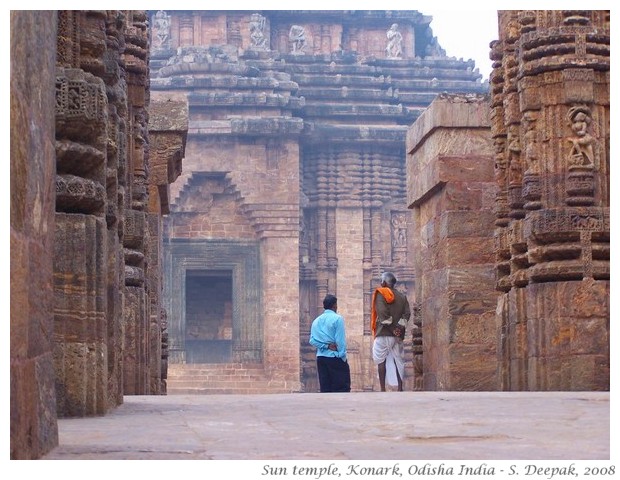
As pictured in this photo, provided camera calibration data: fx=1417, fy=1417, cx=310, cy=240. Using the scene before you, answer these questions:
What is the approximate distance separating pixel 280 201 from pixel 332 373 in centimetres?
1503

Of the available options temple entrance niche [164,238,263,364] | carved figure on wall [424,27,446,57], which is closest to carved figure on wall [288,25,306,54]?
carved figure on wall [424,27,446,57]

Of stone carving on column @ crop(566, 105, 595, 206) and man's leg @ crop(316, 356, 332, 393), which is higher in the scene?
stone carving on column @ crop(566, 105, 595, 206)

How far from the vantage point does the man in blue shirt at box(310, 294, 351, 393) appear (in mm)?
13211

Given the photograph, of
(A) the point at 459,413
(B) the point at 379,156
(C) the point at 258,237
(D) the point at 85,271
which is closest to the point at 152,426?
(D) the point at 85,271

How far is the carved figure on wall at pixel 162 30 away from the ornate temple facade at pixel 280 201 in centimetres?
4

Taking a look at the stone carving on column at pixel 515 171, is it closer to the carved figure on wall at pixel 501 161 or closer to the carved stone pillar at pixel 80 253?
the carved figure on wall at pixel 501 161

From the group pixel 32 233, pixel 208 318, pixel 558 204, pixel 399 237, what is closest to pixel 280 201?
pixel 399 237

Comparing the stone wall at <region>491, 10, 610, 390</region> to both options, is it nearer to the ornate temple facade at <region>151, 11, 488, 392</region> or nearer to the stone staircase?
the stone staircase

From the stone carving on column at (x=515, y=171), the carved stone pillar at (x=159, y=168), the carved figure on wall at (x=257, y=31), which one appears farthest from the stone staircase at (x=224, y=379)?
the stone carving on column at (x=515, y=171)

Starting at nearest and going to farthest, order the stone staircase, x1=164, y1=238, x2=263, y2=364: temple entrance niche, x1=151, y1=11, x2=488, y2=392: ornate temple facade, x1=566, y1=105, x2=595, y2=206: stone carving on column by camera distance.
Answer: x1=566, y1=105, x2=595, y2=206: stone carving on column → the stone staircase → x1=164, y1=238, x2=263, y2=364: temple entrance niche → x1=151, y1=11, x2=488, y2=392: ornate temple facade

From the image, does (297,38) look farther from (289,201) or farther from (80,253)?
(80,253)

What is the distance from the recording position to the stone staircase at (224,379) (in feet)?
87.4

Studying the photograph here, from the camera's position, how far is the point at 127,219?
37.4ft

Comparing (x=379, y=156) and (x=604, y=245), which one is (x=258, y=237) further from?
(x=604, y=245)
